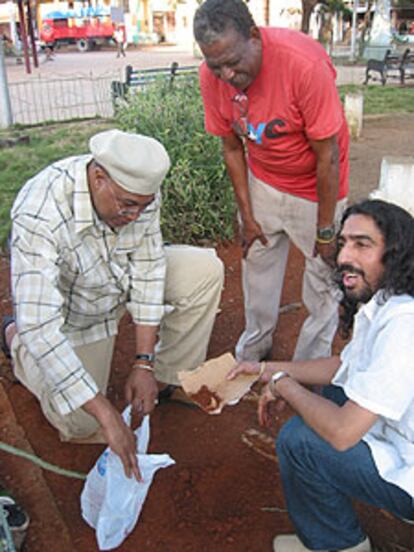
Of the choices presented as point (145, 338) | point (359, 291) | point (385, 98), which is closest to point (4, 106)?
point (385, 98)

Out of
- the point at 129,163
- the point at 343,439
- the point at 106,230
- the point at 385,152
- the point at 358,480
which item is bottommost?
the point at 385,152

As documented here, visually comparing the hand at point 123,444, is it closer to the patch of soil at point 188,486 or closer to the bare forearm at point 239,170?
the patch of soil at point 188,486

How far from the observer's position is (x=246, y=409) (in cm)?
283

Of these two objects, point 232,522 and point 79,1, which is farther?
point 79,1

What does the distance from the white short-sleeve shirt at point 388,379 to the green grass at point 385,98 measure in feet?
31.2

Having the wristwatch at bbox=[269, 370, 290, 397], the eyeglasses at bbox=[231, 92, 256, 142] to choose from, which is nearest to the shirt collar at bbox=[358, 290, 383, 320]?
the wristwatch at bbox=[269, 370, 290, 397]

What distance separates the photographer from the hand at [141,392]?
229 centimetres

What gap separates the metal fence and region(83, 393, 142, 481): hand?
27.7 feet

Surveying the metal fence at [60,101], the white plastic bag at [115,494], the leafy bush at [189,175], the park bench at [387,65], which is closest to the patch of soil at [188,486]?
the white plastic bag at [115,494]

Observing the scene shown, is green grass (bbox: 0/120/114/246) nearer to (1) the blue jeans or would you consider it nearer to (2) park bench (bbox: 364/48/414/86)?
(1) the blue jeans

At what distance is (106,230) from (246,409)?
110cm

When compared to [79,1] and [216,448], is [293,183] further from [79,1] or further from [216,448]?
[79,1]

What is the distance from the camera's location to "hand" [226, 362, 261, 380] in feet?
7.12

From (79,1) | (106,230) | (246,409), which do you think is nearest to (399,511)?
(246,409)
